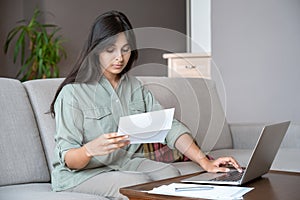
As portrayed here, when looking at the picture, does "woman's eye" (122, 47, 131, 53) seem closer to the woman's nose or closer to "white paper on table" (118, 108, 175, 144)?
the woman's nose

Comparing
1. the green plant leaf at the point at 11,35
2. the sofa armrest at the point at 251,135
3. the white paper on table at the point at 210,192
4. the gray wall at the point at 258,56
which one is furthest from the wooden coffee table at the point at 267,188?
the green plant leaf at the point at 11,35

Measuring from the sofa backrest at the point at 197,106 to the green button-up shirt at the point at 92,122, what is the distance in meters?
0.36

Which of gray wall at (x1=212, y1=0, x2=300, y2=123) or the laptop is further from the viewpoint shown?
gray wall at (x1=212, y1=0, x2=300, y2=123)

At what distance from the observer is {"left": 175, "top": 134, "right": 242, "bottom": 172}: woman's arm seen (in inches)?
71.4

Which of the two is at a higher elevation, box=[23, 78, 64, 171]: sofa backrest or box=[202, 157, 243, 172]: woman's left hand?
box=[23, 78, 64, 171]: sofa backrest

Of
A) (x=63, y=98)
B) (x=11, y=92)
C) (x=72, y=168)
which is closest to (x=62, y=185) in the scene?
(x=72, y=168)

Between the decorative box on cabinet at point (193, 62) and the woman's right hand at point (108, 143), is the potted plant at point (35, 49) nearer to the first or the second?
the decorative box on cabinet at point (193, 62)

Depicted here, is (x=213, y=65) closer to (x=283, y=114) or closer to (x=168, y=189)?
(x=283, y=114)

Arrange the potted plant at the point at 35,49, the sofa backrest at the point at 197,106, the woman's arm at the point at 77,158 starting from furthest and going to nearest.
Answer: the potted plant at the point at 35,49 < the sofa backrest at the point at 197,106 < the woman's arm at the point at 77,158

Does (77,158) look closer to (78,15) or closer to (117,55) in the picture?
(117,55)

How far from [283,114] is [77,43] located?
82.5 inches

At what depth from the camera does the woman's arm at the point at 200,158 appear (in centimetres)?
181

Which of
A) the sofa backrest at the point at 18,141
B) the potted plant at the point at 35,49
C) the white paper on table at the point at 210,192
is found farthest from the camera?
the potted plant at the point at 35,49

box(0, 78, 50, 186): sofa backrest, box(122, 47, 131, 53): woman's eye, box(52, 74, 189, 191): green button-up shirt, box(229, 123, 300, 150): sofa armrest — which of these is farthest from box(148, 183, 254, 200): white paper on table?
box(229, 123, 300, 150): sofa armrest
